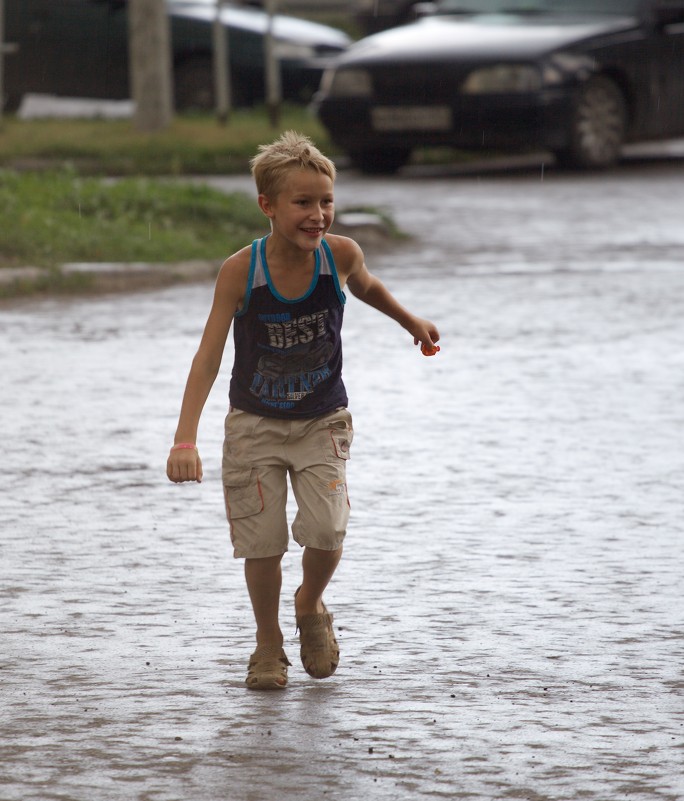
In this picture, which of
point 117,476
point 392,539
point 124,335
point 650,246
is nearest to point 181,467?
point 392,539

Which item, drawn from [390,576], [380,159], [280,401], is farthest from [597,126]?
[280,401]

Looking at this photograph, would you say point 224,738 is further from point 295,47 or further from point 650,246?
point 295,47

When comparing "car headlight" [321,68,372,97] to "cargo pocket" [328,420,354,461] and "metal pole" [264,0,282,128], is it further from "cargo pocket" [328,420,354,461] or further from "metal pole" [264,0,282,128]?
"cargo pocket" [328,420,354,461]

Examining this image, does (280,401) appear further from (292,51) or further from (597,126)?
(292,51)

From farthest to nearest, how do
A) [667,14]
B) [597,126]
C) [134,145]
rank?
[134,145]
[667,14]
[597,126]

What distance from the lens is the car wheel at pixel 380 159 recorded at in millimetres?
16766

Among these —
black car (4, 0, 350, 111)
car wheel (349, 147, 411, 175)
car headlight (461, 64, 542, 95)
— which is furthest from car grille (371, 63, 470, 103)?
black car (4, 0, 350, 111)

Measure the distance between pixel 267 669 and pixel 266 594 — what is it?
0.17m

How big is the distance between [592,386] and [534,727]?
390 centimetres

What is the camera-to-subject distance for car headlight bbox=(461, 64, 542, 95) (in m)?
15.4

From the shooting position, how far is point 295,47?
67.6ft

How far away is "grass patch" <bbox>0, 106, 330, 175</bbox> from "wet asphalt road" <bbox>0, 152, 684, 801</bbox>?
7064 millimetres

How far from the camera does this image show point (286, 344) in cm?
412

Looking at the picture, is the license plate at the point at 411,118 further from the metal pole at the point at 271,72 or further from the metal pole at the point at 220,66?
the metal pole at the point at 271,72
